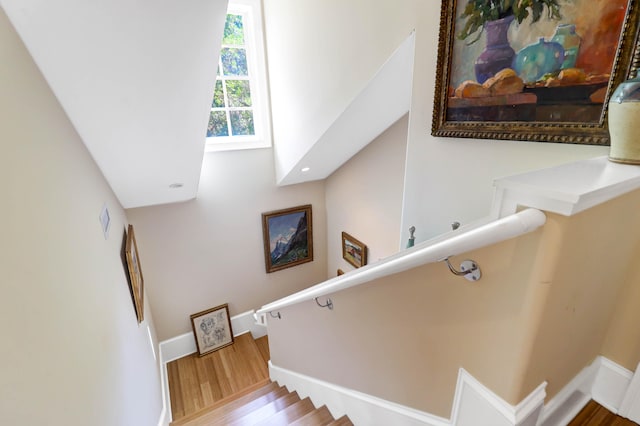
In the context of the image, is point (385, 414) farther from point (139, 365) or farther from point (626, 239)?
point (139, 365)

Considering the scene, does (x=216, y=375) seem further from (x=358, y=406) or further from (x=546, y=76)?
(x=546, y=76)

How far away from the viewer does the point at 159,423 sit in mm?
2383

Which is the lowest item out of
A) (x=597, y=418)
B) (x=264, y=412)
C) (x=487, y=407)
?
(x=264, y=412)

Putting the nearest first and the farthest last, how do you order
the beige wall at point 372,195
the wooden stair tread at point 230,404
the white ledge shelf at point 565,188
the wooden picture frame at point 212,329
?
the white ledge shelf at point 565,188, the wooden stair tread at point 230,404, the beige wall at point 372,195, the wooden picture frame at point 212,329

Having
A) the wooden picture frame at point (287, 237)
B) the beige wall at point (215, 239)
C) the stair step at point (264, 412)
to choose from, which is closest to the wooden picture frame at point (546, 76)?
the stair step at point (264, 412)

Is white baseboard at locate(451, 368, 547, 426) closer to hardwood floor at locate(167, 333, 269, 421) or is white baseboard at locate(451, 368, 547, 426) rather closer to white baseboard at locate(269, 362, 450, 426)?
white baseboard at locate(269, 362, 450, 426)

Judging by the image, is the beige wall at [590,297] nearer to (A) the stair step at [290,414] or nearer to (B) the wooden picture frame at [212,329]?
(A) the stair step at [290,414]

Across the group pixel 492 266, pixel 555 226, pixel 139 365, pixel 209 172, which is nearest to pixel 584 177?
pixel 555 226

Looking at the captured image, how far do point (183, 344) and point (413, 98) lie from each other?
12.7 ft

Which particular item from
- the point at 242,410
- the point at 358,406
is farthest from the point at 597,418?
the point at 242,410

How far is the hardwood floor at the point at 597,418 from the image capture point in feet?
3.14

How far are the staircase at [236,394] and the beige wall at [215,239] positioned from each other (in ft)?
1.55

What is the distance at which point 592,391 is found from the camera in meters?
1.02

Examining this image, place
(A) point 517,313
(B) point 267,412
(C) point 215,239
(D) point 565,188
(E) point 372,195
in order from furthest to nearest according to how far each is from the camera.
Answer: (C) point 215,239, (E) point 372,195, (B) point 267,412, (A) point 517,313, (D) point 565,188
